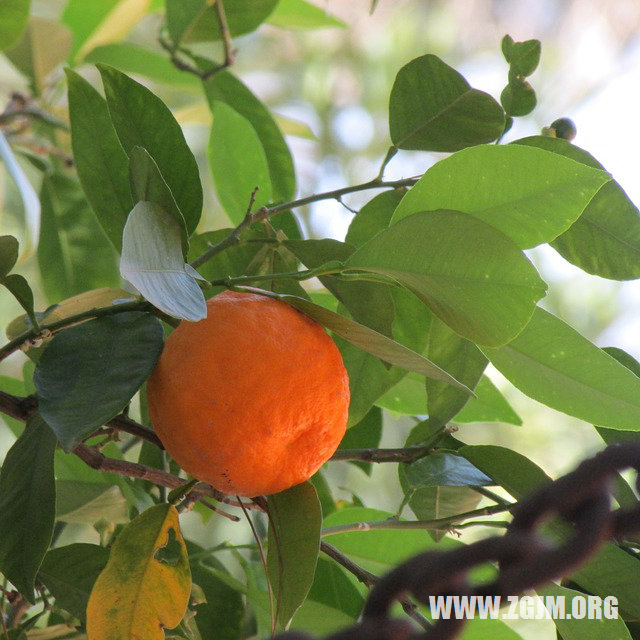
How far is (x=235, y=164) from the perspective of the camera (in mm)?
660

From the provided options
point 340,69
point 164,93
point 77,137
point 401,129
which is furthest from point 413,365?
point 340,69

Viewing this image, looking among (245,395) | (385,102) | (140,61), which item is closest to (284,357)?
(245,395)

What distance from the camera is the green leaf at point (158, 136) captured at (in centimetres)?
49

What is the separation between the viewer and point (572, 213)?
1.40 ft

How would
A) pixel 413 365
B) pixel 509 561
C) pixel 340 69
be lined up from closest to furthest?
pixel 509 561
pixel 413 365
pixel 340 69

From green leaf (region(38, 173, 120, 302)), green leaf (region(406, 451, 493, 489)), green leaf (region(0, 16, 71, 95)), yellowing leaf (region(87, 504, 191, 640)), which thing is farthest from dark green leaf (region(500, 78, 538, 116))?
green leaf (region(0, 16, 71, 95))

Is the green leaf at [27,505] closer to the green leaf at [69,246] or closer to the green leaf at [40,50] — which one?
the green leaf at [69,246]

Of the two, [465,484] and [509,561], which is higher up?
[509,561]

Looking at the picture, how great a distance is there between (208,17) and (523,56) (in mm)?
393

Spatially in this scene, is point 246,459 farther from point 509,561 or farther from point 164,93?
point 164,93

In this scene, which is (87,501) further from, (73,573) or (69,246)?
(69,246)

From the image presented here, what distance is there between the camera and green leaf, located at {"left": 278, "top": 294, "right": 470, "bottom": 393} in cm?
39

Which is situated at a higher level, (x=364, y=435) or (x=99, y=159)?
(x=99, y=159)

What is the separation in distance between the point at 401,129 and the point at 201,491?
0.27 meters
